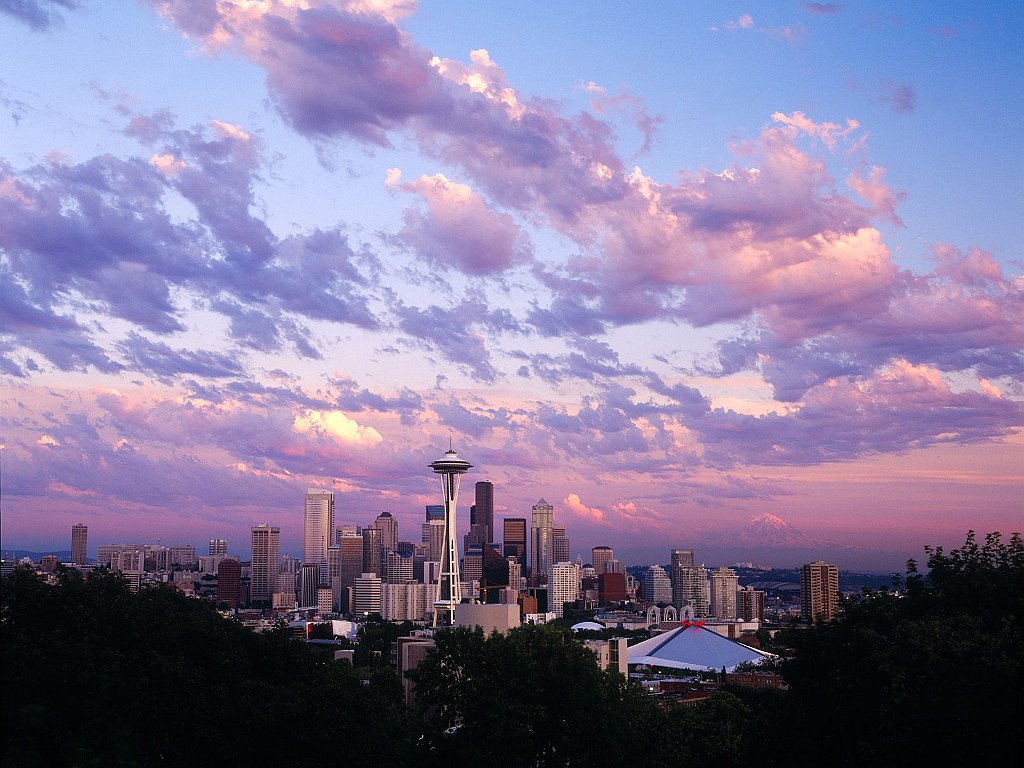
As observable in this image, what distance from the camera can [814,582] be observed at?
561ft

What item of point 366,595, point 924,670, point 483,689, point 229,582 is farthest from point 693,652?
point 229,582

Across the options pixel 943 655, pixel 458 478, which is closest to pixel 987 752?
pixel 943 655

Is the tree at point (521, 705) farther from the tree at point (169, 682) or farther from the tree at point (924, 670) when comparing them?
the tree at point (924, 670)

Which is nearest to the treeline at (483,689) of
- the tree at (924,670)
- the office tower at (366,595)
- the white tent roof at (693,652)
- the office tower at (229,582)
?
the tree at (924,670)

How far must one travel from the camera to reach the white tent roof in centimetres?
10238

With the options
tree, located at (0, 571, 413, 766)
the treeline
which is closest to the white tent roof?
the treeline

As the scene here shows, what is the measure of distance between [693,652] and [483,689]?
278 ft

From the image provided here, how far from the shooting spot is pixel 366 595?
196000mm

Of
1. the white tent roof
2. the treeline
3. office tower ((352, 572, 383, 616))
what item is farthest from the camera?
office tower ((352, 572, 383, 616))

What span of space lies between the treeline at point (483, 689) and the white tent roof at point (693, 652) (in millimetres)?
75235

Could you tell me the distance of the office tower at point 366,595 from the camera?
19362cm

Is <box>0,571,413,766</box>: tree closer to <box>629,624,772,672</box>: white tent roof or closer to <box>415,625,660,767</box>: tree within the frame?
<box>415,625,660,767</box>: tree

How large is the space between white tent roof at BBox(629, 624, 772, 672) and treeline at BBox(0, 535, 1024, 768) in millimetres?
75235

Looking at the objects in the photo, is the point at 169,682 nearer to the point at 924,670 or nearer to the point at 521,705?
the point at 521,705
